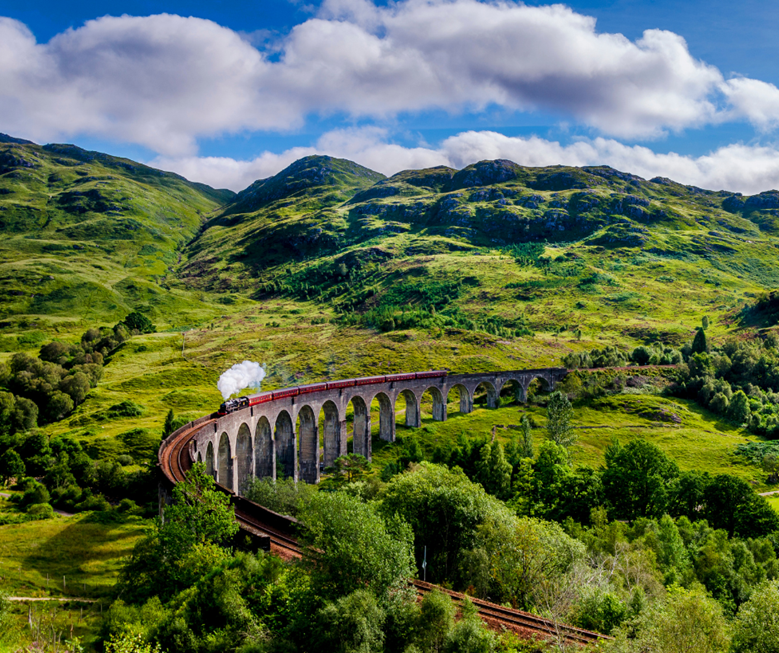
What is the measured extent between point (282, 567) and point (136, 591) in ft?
37.7

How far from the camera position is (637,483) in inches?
2426

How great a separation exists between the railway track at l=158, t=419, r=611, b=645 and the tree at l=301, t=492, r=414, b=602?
244cm

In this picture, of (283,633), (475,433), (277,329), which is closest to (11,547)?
(283,633)

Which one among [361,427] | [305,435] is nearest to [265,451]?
[305,435]

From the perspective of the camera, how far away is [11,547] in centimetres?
5172

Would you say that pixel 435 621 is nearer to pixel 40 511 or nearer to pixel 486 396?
pixel 40 511

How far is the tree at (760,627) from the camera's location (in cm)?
2141

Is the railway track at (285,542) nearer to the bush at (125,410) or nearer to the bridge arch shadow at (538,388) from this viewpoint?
the bush at (125,410)

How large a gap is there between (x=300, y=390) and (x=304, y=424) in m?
6.45

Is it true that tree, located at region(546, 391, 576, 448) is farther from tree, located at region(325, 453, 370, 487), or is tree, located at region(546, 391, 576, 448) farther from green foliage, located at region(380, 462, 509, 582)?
green foliage, located at region(380, 462, 509, 582)

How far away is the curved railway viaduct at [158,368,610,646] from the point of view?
29.1m

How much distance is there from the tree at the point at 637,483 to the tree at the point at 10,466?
7959 cm

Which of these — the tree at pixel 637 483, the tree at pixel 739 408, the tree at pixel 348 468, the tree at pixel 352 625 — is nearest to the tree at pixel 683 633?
the tree at pixel 352 625

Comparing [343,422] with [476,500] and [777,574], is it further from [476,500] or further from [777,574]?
[777,574]
